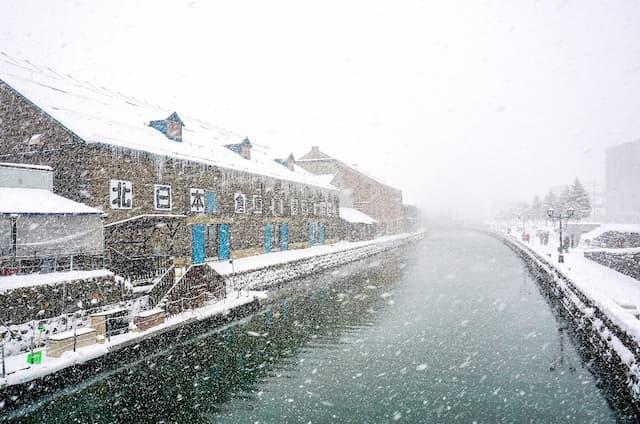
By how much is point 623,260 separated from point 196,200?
2454 cm

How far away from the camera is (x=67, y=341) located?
1150cm

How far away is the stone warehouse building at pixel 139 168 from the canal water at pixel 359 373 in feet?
28.6

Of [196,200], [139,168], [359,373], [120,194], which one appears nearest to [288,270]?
[196,200]

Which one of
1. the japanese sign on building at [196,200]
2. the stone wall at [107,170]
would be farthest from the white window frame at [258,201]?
the japanese sign on building at [196,200]

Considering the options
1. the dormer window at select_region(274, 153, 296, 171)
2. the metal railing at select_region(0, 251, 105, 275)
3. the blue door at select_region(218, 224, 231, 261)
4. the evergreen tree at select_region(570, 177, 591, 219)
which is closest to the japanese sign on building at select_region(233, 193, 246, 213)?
the blue door at select_region(218, 224, 231, 261)

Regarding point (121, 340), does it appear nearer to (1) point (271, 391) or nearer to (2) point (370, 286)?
(1) point (271, 391)

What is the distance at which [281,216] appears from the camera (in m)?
37.1

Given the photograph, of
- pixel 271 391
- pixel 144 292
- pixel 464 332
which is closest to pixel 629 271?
pixel 464 332

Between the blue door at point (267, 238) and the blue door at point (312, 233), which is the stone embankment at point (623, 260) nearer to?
the blue door at point (267, 238)

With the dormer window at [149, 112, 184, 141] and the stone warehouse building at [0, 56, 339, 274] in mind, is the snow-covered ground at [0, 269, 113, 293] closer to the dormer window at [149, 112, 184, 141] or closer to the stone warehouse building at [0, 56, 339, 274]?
the stone warehouse building at [0, 56, 339, 274]

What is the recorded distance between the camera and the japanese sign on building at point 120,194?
69.5ft

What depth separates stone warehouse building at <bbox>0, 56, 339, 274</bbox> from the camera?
20.8 metres

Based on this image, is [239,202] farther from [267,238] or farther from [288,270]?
[288,270]

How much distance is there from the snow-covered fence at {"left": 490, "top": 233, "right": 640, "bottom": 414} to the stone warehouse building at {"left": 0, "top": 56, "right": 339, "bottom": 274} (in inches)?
683
